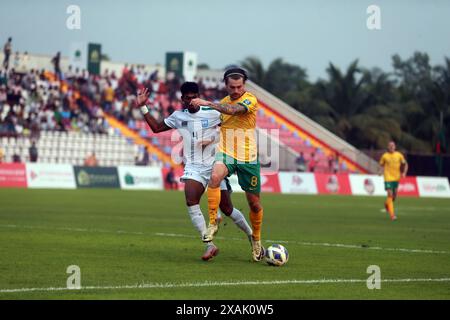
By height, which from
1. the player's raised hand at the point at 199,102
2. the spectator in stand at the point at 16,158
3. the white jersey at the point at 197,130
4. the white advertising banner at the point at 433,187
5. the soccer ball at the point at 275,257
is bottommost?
the white advertising banner at the point at 433,187

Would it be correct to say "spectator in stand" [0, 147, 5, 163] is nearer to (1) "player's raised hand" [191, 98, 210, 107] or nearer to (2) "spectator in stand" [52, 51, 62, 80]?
(2) "spectator in stand" [52, 51, 62, 80]

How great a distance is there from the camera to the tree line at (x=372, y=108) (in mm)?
74438

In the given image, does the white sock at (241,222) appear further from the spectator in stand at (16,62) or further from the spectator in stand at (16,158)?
the spectator in stand at (16,62)

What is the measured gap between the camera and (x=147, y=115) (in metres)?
14.3

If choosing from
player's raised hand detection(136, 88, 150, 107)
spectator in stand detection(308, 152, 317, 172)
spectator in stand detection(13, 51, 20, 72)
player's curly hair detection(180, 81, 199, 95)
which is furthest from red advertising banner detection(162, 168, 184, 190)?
player's curly hair detection(180, 81, 199, 95)

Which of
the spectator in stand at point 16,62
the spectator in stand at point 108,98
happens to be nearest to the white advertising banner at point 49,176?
the spectator in stand at point 16,62

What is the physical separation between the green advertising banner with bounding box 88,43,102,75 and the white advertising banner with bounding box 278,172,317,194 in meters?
15.3

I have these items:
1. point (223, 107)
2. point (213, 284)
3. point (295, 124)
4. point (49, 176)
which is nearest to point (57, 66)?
point (49, 176)

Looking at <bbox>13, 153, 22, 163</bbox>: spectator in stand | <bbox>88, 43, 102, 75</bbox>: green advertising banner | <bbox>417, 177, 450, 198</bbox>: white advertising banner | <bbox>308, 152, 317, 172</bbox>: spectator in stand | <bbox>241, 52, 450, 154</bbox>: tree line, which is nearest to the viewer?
<bbox>13, 153, 22, 163</bbox>: spectator in stand

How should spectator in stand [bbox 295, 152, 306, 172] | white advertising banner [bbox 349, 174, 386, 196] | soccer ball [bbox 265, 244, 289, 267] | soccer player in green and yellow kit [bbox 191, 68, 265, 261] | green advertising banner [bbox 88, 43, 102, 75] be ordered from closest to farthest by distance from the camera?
soccer ball [bbox 265, 244, 289, 267] < soccer player in green and yellow kit [bbox 191, 68, 265, 261] < white advertising banner [bbox 349, 174, 386, 196] < spectator in stand [bbox 295, 152, 306, 172] < green advertising banner [bbox 88, 43, 102, 75]

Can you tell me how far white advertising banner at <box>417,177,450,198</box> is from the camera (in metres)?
55.9

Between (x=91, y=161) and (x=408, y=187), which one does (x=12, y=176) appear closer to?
(x=91, y=161)

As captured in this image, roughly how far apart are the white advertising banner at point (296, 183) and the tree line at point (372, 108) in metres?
20.3
